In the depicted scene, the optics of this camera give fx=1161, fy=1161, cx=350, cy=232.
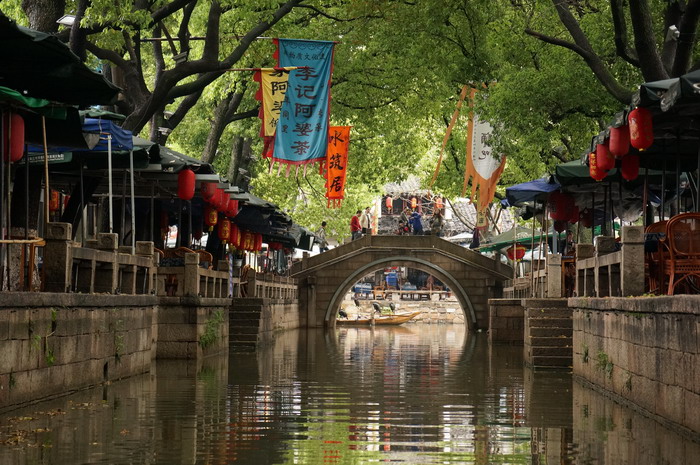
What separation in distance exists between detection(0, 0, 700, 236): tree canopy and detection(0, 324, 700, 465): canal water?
4737mm

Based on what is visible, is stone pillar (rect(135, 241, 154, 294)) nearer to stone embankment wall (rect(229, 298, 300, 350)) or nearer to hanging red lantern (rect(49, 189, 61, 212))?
hanging red lantern (rect(49, 189, 61, 212))

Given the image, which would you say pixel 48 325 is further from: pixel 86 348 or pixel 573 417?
pixel 573 417

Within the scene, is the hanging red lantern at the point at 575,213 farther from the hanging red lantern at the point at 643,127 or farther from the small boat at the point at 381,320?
the small boat at the point at 381,320

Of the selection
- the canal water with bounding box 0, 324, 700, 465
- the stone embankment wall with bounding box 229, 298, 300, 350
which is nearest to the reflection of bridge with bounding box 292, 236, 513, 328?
the stone embankment wall with bounding box 229, 298, 300, 350

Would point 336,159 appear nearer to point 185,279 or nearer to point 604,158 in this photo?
point 185,279

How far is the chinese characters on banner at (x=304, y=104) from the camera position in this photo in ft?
65.0

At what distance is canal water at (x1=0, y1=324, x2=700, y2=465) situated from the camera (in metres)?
7.91

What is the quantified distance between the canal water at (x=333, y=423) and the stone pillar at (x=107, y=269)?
112 centimetres

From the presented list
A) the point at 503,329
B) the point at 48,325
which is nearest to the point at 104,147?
the point at 48,325

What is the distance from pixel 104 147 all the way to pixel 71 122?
6.50 ft

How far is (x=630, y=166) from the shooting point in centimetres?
1413

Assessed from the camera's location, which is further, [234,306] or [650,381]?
[234,306]

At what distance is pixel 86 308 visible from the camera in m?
11.8

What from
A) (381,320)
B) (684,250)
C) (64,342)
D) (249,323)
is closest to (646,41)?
(684,250)
